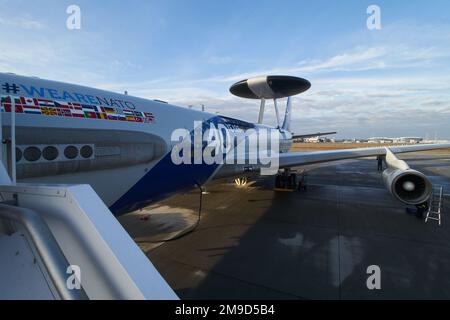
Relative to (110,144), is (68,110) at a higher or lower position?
higher

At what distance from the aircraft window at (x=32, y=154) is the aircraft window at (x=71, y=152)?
1.27 feet

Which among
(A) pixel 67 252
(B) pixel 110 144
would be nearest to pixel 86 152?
(B) pixel 110 144

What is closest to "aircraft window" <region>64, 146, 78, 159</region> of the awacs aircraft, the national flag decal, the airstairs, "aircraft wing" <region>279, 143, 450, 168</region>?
the awacs aircraft

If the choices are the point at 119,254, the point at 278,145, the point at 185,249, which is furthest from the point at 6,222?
the point at 278,145

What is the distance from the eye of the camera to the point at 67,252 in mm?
1761

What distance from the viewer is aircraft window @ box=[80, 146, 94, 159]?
451 cm

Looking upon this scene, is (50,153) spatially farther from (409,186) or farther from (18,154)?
(409,186)

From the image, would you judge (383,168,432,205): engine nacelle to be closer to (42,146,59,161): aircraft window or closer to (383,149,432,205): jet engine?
(383,149,432,205): jet engine

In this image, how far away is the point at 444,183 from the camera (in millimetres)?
17281

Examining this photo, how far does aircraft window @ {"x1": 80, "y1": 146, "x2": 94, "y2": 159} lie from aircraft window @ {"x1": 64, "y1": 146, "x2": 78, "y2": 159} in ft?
0.36

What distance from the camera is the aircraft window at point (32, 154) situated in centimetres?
383

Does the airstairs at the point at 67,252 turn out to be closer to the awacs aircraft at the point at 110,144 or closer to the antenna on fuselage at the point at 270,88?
the awacs aircraft at the point at 110,144

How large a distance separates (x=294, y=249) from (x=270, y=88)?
18632 millimetres
